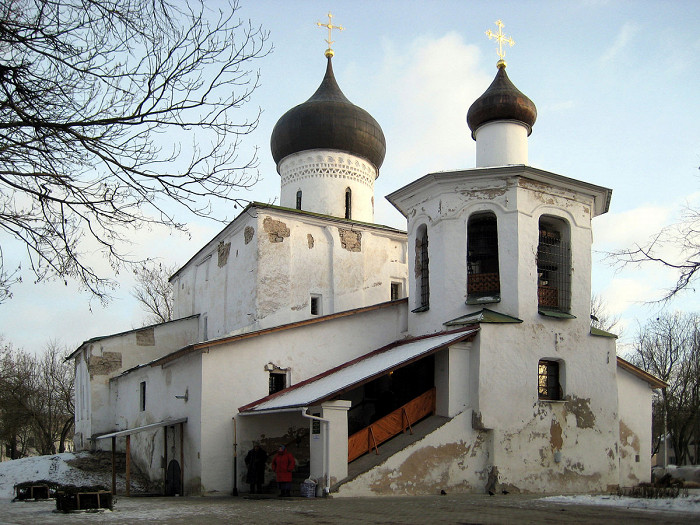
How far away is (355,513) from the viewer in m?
10.3

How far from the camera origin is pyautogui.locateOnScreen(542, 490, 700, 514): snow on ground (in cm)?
956

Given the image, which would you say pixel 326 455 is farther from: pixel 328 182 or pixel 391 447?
pixel 328 182

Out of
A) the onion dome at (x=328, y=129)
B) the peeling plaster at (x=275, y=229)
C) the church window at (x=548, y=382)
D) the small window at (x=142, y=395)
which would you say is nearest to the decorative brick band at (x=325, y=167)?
the onion dome at (x=328, y=129)

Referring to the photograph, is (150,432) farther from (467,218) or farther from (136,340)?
(467,218)

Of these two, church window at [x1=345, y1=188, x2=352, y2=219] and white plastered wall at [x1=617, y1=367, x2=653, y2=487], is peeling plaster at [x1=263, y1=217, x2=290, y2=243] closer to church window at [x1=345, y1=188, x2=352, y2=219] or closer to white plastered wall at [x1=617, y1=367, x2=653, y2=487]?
church window at [x1=345, y1=188, x2=352, y2=219]

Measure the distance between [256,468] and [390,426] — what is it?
3.03 meters

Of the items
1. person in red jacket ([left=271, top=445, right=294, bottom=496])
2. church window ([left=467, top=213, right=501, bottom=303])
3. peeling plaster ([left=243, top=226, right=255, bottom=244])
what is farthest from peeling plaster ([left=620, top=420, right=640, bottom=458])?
peeling plaster ([left=243, top=226, right=255, bottom=244])

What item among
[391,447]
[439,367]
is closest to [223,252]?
[439,367]

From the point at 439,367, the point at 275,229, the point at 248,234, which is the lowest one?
the point at 439,367

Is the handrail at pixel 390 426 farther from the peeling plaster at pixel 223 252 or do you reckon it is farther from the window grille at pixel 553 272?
the peeling plaster at pixel 223 252

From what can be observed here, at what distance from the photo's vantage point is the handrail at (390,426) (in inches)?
560

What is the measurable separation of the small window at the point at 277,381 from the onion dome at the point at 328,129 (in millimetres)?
9047

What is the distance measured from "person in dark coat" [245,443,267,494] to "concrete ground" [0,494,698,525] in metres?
2.54

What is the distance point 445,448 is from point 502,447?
1355 mm
